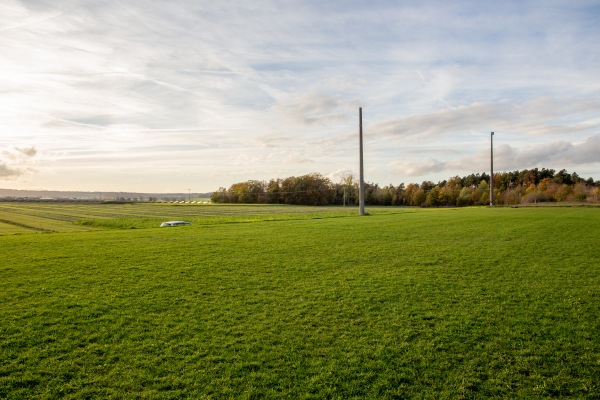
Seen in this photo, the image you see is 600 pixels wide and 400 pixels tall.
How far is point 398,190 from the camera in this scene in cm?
13012

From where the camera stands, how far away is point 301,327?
21.4 feet

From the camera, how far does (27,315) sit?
7.04 meters

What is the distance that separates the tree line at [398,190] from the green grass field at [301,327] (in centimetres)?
9253

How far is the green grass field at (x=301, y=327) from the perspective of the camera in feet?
15.7

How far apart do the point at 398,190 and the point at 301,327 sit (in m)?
128

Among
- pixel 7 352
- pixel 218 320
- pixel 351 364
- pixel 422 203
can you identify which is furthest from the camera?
pixel 422 203

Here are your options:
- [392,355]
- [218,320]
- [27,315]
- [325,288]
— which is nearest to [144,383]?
[218,320]

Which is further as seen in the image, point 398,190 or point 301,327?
point 398,190

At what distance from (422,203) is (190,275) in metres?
116

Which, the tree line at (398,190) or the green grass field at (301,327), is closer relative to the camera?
the green grass field at (301,327)

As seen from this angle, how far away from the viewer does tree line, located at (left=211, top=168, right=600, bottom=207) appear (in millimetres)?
103438

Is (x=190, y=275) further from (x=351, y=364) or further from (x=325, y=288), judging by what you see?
→ (x=351, y=364)

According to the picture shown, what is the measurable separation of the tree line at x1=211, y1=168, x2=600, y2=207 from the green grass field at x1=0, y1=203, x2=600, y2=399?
92533 millimetres

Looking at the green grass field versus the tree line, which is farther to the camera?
the tree line
